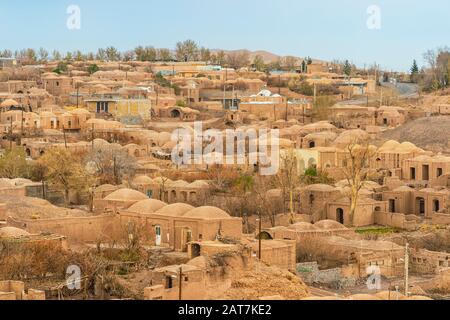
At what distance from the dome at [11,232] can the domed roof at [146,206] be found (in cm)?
255

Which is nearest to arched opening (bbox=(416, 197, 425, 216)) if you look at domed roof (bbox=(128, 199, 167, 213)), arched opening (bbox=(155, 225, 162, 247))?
domed roof (bbox=(128, 199, 167, 213))

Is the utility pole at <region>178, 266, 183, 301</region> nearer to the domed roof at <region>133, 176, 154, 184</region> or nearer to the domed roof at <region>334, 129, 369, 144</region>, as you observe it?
the domed roof at <region>133, 176, 154, 184</region>

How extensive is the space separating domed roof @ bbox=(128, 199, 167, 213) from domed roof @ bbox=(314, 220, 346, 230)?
10.0 ft

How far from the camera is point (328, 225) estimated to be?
2231cm

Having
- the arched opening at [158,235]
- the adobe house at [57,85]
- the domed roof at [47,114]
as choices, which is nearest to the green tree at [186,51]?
the adobe house at [57,85]

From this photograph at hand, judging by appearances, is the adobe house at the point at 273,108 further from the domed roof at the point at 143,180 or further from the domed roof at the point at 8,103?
the domed roof at the point at 143,180

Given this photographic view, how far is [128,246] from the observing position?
720 inches

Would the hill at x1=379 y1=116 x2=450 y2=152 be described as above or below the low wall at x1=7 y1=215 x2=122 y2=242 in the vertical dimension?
above

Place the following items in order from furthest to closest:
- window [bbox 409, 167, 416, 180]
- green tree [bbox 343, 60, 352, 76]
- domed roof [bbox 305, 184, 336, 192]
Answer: green tree [bbox 343, 60, 352, 76], window [bbox 409, 167, 416, 180], domed roof [bbox 305, 184, 336, 192]

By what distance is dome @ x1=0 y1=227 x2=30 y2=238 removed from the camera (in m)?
18.3

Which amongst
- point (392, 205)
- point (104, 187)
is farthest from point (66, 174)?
point (392, 205)

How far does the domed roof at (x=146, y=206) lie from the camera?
67.9 feet

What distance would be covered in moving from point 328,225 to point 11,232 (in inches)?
251
